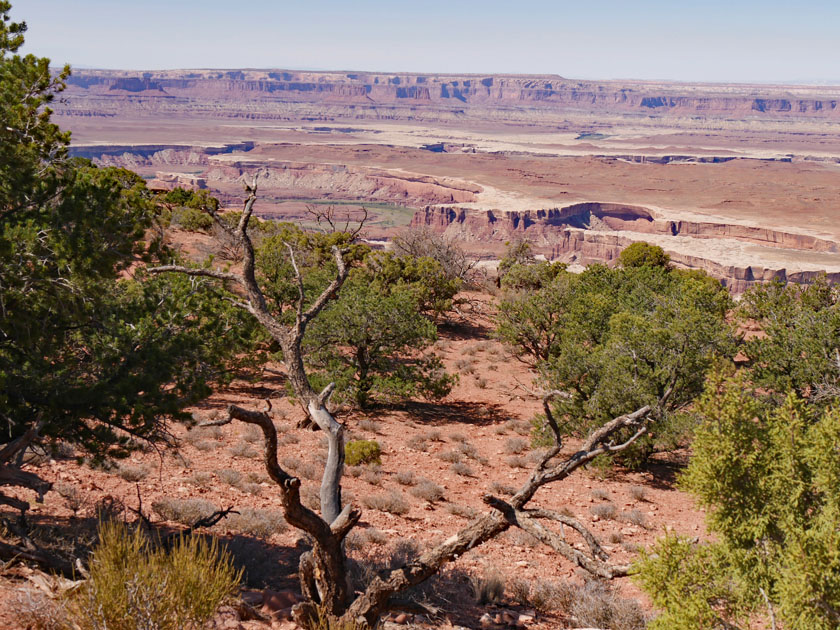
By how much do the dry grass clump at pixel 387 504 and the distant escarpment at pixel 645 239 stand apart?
9143 centimetres

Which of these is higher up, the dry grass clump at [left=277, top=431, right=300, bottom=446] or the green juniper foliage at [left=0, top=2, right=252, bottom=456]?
the green juniper foliage at [left=0, top=2, right=252, bottom=456]

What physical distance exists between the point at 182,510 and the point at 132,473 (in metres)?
1.87

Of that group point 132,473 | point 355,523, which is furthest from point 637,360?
point 132,473

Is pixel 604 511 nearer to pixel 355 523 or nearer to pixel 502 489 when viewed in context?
pixel 502 489

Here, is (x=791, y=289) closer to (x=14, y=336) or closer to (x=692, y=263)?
(x=14, y=336)

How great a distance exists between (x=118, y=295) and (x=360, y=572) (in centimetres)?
462

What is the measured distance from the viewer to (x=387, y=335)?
16.7 metres

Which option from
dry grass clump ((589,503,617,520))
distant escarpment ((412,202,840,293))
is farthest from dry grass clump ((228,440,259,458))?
distant escarpment ((412,202,840,293))

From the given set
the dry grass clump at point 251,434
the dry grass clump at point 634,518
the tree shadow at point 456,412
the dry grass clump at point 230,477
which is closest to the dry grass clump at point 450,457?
the tree shadow at point 456,412

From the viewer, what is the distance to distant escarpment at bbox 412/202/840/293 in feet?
324

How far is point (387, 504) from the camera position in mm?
10656

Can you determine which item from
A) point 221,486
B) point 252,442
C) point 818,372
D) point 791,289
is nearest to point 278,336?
point 221,486

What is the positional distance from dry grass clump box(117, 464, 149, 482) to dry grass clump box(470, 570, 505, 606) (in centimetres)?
579

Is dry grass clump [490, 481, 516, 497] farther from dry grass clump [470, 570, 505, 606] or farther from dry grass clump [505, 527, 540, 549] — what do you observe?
dry grass clump [470, 570, 505, 606]
